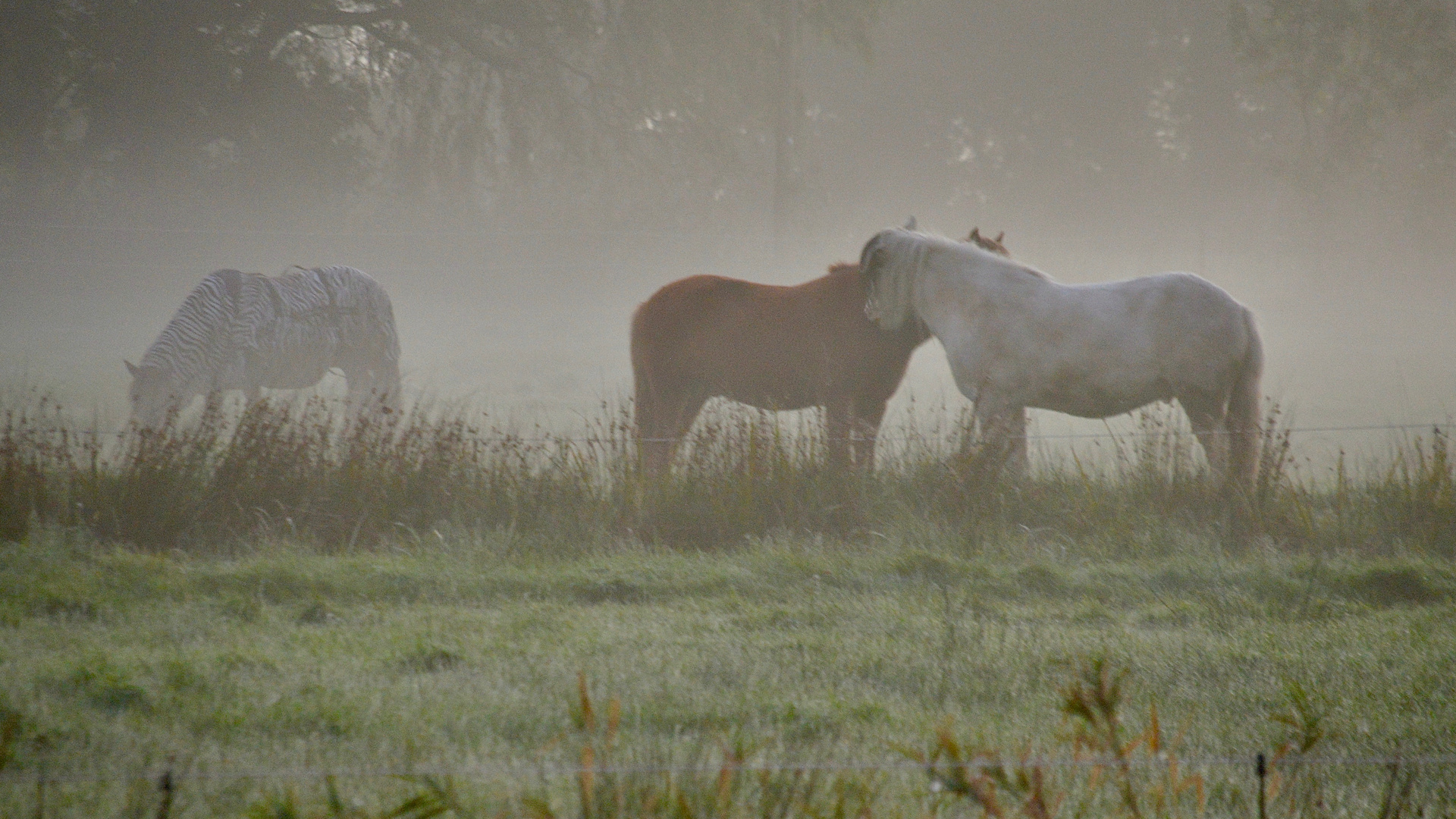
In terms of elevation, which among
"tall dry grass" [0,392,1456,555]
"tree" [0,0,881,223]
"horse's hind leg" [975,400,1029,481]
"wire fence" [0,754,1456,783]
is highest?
"tree" [0,0,881,223]

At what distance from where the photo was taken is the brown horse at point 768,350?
7.80 m

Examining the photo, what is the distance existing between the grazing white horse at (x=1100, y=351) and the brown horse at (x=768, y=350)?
0.41 m

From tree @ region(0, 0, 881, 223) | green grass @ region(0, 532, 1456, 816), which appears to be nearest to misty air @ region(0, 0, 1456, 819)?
green grass @ region(0, 532, 1456, 816)

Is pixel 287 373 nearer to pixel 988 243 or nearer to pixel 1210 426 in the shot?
pixel 988 243

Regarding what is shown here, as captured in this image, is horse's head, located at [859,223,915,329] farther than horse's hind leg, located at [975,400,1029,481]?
Yes

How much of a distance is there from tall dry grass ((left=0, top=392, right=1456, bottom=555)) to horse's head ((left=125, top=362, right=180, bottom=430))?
192 centimetres

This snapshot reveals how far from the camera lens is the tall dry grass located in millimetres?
6219

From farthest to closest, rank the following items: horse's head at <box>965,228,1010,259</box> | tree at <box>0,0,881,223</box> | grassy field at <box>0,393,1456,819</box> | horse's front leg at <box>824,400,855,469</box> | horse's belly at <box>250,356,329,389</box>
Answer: tree at <box>0,0,881,223</box> < horse's belly at <box>250,356,329,389</box> < horse's head at <box>965,228,1010,259</box> < horse's front leg at <box>824,400,855,469</box> < grassy field at <box>0,393,1456,819</box>

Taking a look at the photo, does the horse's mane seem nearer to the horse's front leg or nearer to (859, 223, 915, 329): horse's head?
(859, 223, 915, 329): horse's head

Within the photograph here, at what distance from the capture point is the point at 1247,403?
7254mm

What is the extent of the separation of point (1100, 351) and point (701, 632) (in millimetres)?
3416

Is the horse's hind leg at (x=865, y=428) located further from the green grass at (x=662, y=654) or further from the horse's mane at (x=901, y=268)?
the green grass at (x=662, y=654)

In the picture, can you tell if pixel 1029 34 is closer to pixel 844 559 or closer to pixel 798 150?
pixel 798 150

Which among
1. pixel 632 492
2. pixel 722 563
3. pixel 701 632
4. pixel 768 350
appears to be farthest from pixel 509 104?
pixel 701 632
